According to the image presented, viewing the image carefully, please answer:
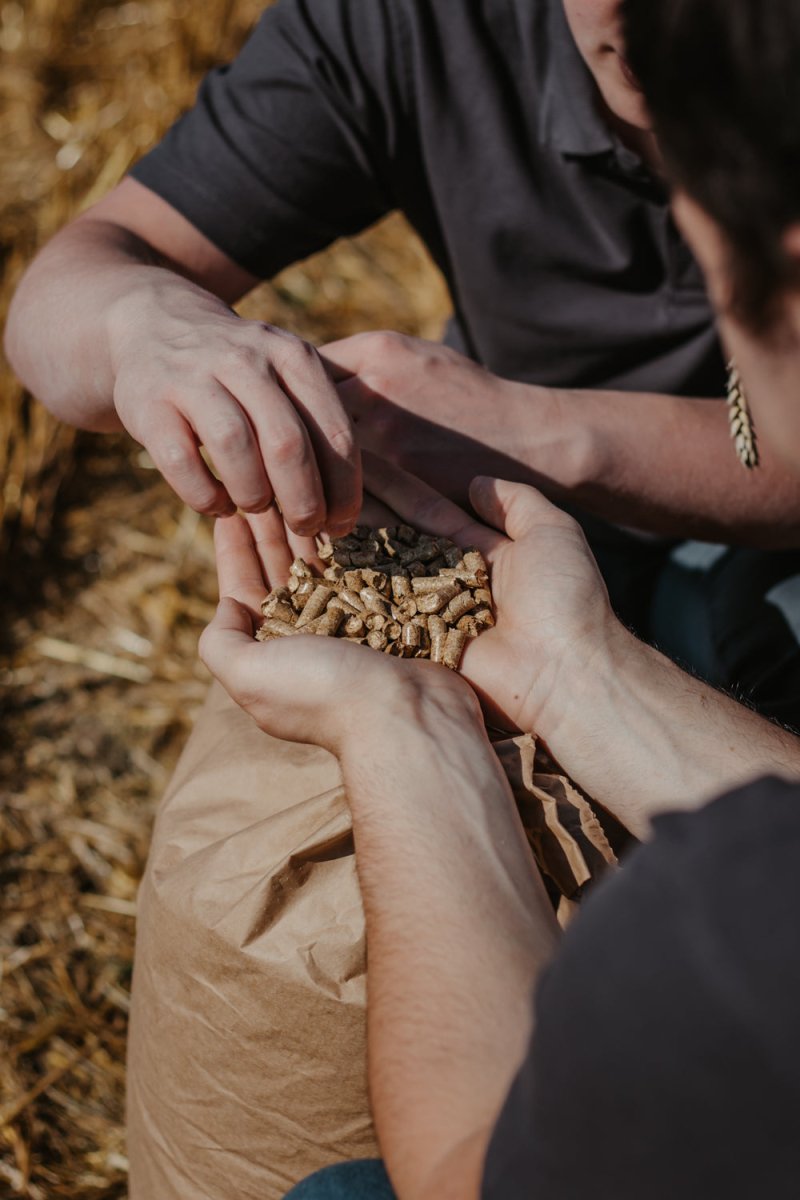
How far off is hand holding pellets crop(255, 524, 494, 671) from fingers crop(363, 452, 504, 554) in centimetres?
6

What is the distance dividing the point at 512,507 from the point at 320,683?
472 mm

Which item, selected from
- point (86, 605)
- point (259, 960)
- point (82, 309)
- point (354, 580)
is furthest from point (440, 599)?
point (86, 605)

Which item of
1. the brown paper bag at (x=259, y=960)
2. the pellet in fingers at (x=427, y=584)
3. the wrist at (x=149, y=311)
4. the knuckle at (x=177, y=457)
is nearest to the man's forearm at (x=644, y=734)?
the brown paper bag at (x=259, y=960)

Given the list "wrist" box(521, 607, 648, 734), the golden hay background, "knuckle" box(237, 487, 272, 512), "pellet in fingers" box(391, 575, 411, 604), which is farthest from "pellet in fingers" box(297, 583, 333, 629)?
the golden hay background

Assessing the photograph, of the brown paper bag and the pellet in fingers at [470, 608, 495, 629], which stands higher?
the pellet in fingers at [470, 608, 495, 629]

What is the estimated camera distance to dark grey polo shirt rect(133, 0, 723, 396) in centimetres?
181

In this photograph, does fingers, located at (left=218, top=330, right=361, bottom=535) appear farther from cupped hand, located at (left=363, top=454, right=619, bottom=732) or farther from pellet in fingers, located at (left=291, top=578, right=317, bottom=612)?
cupped hand, located at (left=363, top=454, right=619, bottom=732)

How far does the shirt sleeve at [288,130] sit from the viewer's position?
183cm

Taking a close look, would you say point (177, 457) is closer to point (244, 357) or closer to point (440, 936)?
point (244, 357)

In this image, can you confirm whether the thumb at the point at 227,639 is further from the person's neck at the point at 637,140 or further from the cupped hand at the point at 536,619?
the person's neck at the point at 637,140

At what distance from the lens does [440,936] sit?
106cm

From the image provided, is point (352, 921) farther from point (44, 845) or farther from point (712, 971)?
point (44, 845)

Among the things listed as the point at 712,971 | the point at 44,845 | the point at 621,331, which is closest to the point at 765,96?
the point at 712,971

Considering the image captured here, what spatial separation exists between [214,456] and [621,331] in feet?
3.17
